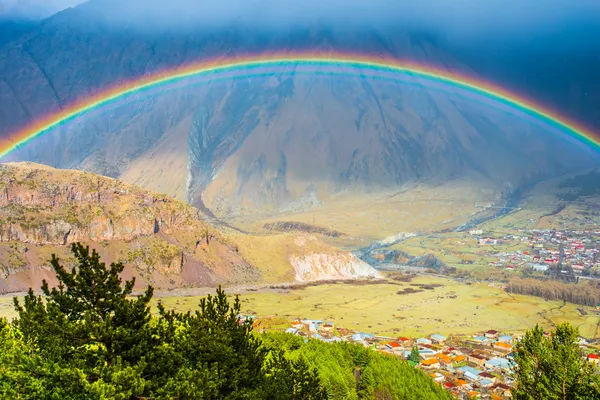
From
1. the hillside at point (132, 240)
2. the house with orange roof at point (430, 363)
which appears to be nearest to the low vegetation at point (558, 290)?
the hillside at point (132, 240)

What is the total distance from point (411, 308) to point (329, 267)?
45.9 meters

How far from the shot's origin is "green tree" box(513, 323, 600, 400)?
21953 mm

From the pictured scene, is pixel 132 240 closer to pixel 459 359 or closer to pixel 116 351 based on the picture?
pixel 459 359

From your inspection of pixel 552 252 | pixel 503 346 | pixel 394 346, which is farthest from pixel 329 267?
pixel 552 252

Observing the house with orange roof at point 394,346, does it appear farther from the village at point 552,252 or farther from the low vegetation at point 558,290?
the village at point 552,252

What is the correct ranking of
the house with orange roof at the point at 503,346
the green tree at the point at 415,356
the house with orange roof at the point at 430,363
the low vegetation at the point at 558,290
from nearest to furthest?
1. the house with orange roof at the point at 430,363
2. the green tree at the point at 415,356
3. the house with orange roof at the point at 503,346
4. the low vegetation at the point at 558,290

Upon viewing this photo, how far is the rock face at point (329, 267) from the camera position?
137 meters

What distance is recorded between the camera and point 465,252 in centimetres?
16938

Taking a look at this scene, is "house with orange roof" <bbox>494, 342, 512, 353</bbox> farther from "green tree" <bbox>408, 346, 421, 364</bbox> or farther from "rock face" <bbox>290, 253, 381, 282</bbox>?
"rock face" <bbox>290, 253, 381, 282</bbox>

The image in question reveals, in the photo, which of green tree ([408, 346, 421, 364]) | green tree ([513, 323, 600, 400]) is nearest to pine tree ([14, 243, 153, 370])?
green tree ([513, 323, 600, 400])

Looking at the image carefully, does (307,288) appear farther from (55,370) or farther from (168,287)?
(55,370)

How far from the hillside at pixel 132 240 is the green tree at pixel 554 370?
3405 inches

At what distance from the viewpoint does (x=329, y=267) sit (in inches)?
5571

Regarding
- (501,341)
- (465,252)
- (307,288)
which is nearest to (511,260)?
(465,252)
